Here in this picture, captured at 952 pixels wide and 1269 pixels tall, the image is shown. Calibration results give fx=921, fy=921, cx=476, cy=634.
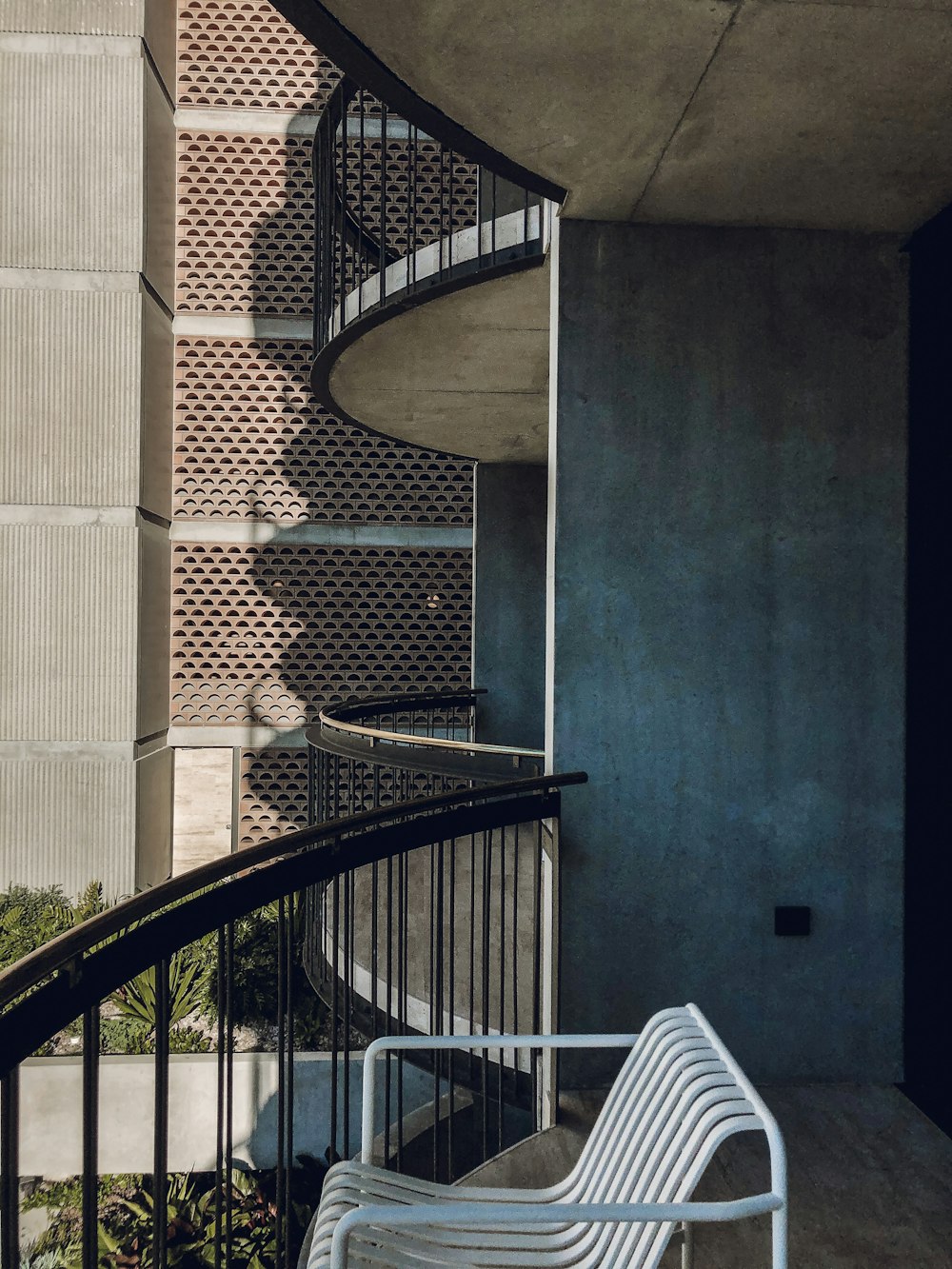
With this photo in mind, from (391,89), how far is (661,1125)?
97.8 inches

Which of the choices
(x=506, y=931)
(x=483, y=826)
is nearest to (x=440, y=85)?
(x=483, y=826)

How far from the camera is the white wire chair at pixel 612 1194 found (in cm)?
137

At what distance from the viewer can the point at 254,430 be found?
927 centimetres

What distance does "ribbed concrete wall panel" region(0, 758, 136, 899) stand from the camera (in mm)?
8695

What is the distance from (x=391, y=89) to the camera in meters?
2.42

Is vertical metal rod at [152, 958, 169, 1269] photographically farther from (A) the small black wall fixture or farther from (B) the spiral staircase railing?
(A) the small black wall fixture

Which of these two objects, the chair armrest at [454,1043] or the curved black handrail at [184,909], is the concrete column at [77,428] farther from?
the chair armrest at [454,1043]

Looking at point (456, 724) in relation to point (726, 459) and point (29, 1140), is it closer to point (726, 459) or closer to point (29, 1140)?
point (29, 1140)

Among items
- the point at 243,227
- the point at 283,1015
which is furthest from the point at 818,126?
the point at 243,227

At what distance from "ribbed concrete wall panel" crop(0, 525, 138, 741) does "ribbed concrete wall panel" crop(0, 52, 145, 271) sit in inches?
102

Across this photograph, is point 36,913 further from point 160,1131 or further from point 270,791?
point 160,1131

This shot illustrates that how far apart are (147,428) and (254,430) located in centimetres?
104

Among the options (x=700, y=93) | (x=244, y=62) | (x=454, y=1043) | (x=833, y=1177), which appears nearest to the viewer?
(x=454, y=1043)

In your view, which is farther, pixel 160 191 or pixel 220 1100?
pixel 160 191
